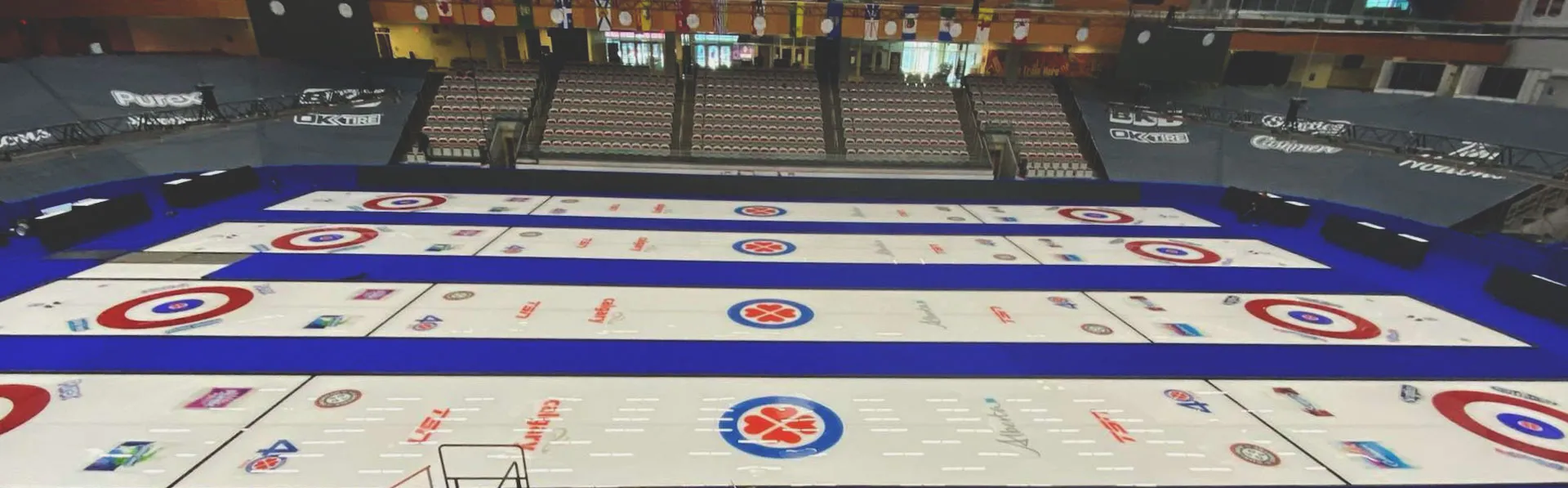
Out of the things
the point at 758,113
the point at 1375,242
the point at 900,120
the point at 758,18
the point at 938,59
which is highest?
the point at 758,18

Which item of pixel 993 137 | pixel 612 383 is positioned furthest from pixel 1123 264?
pixel 993 137

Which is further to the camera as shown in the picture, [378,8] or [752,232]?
[378,8]

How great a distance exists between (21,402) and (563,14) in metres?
15.5

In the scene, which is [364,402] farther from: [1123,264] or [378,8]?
[378,8]

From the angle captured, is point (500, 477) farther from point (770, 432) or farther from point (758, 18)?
point (758, 18)

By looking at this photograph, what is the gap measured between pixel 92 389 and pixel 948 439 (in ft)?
25.2

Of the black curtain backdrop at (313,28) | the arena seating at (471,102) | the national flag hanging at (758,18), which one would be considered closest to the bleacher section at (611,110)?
the arena seating at (471,102)

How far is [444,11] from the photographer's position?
60.3 feet

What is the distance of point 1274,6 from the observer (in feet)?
73.8

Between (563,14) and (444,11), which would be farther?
(563,14)

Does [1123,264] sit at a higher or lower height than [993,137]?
lower

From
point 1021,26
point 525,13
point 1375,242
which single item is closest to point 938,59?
point 1021,26

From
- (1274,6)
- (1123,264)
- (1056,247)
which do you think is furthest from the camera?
(1274,6)

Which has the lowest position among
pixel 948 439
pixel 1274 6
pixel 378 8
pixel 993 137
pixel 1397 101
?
pixel 948 439
